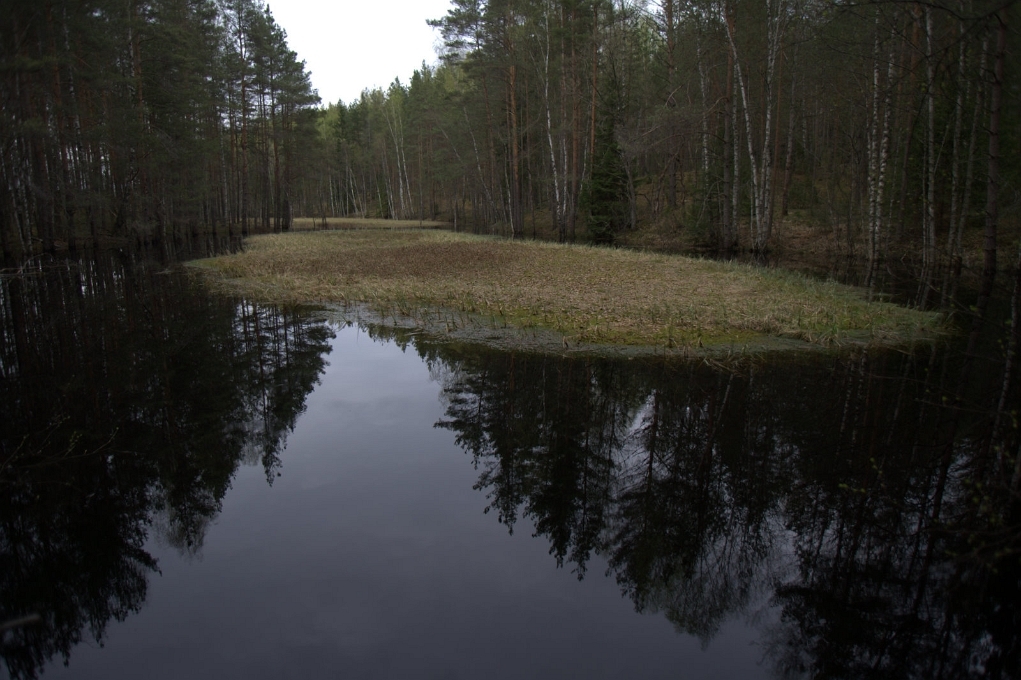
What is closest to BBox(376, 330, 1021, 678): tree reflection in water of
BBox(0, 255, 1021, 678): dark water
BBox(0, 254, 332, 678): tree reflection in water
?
BBox(0, 255, 1021, 678): dark water

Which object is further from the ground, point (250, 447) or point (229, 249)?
point (229, 249)

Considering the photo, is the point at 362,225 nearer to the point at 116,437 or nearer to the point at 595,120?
the point at 595,120

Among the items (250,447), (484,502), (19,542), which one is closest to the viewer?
(19,542)

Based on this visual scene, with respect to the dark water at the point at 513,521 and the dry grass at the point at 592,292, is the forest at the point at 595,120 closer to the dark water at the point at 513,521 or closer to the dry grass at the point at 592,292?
the dry grass at the point at 592,292

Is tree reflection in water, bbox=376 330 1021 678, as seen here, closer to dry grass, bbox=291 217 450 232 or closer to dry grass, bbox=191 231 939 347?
dry grass, bbox=191 231 939 347

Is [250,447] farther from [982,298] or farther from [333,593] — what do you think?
[982,298]

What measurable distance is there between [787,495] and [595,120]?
27353 millimetres

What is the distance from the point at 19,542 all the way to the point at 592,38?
90.9 ft

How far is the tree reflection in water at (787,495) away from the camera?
352cm

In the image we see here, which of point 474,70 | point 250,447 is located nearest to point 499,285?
point 250,447

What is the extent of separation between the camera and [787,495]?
16.1 ft

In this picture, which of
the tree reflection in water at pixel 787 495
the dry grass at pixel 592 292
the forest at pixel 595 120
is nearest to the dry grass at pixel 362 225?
the forest at pixel 595 120

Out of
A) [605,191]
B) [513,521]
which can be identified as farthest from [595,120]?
[513,521]

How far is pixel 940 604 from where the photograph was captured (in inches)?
143
